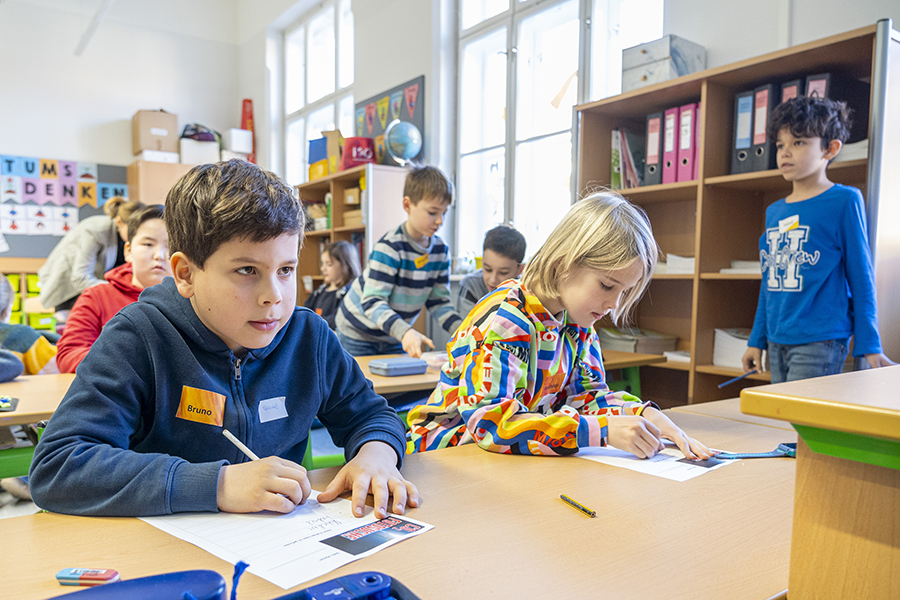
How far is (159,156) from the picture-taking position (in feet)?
21.0

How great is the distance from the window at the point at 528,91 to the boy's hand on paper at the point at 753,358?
1.45 m

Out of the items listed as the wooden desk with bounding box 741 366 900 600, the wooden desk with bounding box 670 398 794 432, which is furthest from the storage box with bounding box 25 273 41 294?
the wooden desk with bounding box 741 366 900 600

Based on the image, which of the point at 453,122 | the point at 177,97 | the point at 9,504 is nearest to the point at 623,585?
the point at 9,504

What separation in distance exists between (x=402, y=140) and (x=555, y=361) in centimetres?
313

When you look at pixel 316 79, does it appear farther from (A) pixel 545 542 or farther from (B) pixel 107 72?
(A) pixel 545 542

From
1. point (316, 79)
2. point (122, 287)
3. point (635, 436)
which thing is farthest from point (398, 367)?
point (316, 79)

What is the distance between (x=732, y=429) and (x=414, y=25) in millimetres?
3840

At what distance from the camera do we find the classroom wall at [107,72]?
19.9ft

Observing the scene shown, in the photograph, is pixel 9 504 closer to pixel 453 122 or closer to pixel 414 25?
pixel 453 122

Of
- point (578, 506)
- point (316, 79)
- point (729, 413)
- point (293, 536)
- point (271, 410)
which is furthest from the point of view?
point (316, 79)

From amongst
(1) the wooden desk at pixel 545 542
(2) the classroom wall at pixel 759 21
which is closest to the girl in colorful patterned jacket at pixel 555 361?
(1) the wooden desk at pixel 545 542

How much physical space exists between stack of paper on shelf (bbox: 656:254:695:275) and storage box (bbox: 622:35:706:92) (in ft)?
2.41

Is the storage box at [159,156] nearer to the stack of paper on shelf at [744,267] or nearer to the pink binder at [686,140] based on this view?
the pink binder at [686,140]

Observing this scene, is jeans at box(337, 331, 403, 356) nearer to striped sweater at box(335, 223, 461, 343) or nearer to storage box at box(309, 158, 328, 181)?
striped sweater at box(335, 223, 461, 343)
